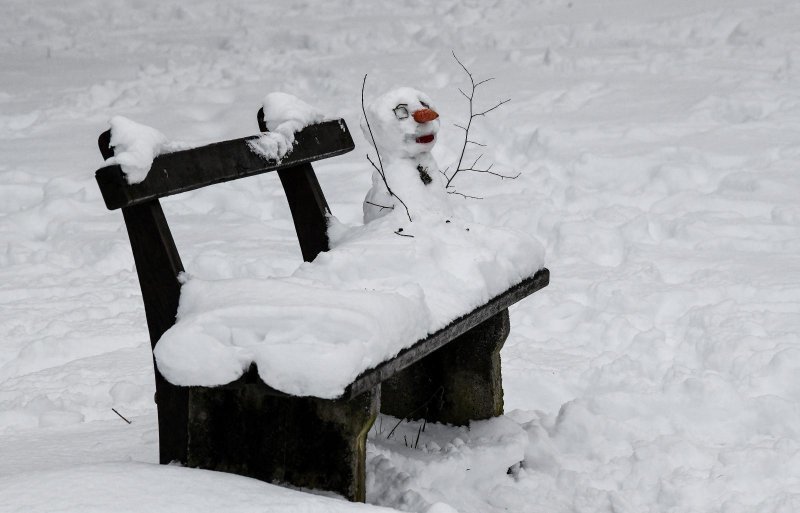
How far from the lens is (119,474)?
8.10ft

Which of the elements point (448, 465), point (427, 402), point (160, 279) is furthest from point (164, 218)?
point (427, 402)

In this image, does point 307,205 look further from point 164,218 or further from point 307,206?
point 164,218

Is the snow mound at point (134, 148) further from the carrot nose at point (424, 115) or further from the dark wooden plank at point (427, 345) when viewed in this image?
the carrot nose at point (424, 115)

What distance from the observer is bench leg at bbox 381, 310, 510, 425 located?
11.8 ft

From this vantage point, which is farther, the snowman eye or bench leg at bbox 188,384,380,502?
the snowman eye

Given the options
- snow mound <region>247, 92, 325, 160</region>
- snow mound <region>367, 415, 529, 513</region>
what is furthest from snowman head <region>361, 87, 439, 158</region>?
snow mound <region>367, 415, 529, 513</region>

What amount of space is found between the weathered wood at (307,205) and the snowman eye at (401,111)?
13.1 inches

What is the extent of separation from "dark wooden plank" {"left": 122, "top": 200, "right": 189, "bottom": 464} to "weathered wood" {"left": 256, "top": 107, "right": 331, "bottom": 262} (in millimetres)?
757

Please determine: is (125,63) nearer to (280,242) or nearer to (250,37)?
(250,37)

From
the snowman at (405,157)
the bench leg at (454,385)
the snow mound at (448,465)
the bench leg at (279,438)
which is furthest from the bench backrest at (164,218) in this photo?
the bench leg at (454,385)

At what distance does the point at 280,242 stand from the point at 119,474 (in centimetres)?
333

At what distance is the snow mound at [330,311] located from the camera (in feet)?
7.95

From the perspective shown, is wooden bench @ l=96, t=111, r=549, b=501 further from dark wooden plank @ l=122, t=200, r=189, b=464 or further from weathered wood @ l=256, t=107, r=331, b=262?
weathered wood @ l=256, t=107, r=331, b=262

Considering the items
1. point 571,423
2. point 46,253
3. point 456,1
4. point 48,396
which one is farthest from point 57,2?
point 571,423
